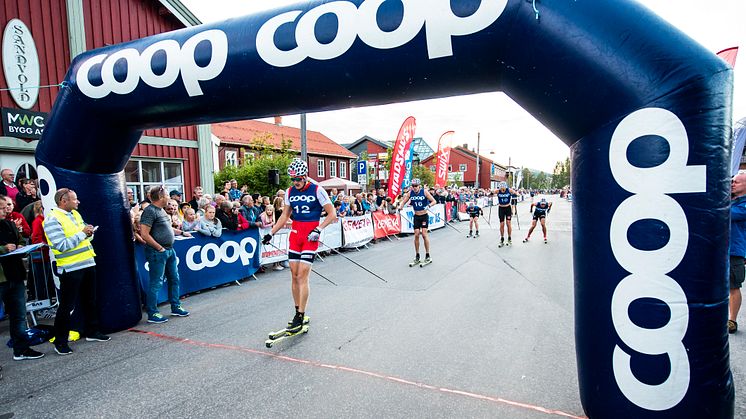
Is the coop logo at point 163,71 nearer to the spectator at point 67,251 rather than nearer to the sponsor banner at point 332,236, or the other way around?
the spectator at point 67,251

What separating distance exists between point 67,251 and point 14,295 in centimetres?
67

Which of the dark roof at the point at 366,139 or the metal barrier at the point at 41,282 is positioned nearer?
the metal barrier at the point at 41,282

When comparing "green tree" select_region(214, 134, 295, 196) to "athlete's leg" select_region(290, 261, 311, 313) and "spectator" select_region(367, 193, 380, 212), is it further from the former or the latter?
"athlete's leg" select_region(290, 261, 311, 313)

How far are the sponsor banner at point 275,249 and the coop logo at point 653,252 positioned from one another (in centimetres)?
663

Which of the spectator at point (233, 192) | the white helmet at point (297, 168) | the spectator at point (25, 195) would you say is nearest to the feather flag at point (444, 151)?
the spectator at point (233, 192)

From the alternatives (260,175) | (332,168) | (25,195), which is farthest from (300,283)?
(332,168)

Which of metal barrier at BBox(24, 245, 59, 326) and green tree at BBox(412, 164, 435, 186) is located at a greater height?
green tree at BBox(412, 164, 435, 186)

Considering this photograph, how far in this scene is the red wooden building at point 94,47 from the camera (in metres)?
8.92

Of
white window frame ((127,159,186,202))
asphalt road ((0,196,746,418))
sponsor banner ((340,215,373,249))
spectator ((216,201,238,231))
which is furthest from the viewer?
white window frame ((127,159,186,202))

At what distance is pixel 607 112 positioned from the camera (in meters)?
2.10

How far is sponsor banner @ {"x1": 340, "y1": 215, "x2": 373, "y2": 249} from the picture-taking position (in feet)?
35.5

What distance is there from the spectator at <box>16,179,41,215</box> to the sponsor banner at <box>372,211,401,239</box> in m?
8.69

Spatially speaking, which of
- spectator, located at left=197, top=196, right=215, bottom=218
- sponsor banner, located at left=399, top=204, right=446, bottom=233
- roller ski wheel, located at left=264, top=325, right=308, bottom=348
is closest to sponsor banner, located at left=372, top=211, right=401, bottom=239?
sponsor banner, located at left=399, top=204, right=446, bottom=233

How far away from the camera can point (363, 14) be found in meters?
2.69
